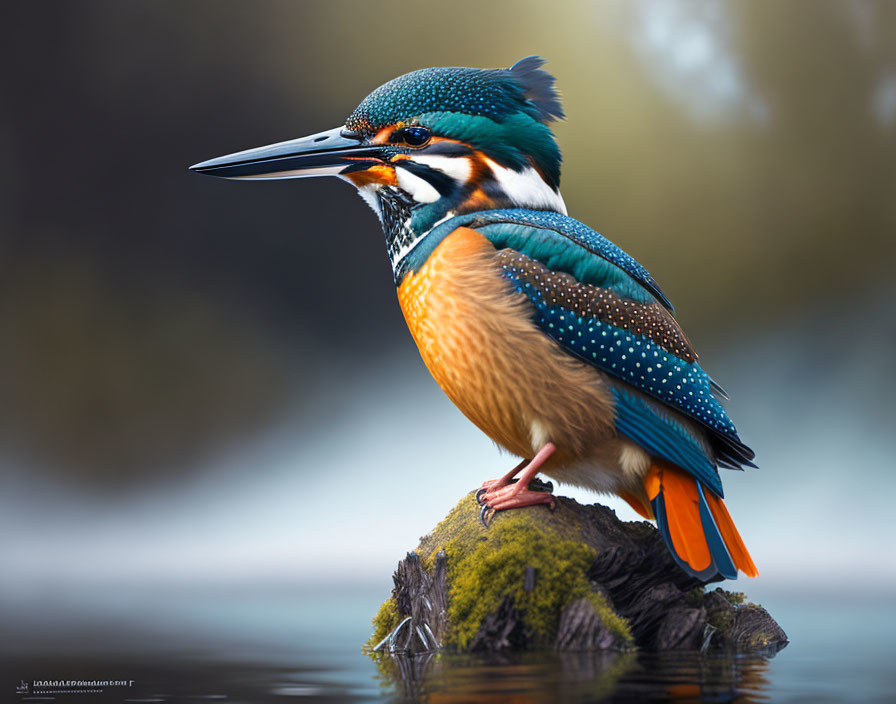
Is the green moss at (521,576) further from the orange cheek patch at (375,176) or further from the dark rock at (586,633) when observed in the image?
the orange cheek patch at (375,176)

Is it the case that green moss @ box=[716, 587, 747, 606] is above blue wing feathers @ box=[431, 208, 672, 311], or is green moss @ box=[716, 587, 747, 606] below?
below

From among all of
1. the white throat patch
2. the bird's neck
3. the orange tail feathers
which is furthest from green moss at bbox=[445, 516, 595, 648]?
the white throat patch

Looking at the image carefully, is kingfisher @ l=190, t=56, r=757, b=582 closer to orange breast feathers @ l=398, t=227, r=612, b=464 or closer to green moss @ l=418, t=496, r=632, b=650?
orange breast feathers @ l=398, t=227, r=612, b=464

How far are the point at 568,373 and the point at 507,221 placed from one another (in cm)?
78

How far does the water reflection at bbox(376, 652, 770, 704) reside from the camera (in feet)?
9.18

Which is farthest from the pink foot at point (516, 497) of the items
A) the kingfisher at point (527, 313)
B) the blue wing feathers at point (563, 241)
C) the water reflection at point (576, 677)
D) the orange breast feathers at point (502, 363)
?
the blue wing feathers at point (563, 241)

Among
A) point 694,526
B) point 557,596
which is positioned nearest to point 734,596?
point 694,526

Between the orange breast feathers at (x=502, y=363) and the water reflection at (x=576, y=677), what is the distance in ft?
3.16

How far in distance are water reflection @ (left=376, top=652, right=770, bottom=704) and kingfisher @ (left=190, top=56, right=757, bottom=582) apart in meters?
0.46

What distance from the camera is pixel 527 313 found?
392cm

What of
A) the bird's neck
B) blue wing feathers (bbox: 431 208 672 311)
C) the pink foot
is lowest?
the pink foot

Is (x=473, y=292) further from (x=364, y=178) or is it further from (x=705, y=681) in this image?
(x=705, y=681)

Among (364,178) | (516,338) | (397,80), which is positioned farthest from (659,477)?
(397,80)

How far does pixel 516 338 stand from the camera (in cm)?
389
